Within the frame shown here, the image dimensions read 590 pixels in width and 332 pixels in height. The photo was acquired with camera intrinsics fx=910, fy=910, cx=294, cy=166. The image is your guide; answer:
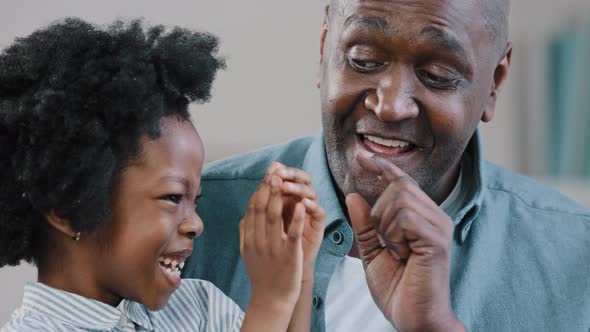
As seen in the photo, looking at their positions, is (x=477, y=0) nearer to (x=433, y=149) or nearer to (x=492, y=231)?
(x=433, y=149)

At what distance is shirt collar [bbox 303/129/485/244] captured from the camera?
5.57ft

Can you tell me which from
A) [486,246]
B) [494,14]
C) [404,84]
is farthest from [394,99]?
[486,246]

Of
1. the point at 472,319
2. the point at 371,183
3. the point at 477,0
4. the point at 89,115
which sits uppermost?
the point at 477,0

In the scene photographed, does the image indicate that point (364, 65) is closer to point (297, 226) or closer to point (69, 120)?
point (297, 226)

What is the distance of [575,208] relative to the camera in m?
1.77

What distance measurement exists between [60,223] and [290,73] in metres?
1.76

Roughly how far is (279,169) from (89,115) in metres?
0.28

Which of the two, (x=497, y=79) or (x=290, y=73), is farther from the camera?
(x=290, y=73)

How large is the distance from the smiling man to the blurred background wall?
3.68 ft

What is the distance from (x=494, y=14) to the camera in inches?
62.4

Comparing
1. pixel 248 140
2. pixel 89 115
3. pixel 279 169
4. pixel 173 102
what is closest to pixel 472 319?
pixel 279 169

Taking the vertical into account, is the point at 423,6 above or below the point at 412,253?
A: above

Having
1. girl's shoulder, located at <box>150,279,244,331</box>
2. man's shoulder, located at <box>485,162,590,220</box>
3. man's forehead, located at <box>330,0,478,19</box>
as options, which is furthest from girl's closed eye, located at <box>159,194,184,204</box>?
man's shoulder, located at <box>485,162,590,220</box>

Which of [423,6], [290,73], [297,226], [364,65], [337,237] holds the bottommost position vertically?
[337,237]
